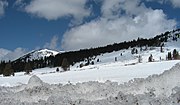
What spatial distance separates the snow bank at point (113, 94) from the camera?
36.7 ft

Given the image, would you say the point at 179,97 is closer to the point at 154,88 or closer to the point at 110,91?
the point at 154,88

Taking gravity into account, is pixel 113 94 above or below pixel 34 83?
below

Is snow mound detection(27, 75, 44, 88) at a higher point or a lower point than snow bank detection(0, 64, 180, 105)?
higher

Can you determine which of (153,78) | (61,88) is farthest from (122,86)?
(61,88)

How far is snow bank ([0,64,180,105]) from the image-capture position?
36.7 ft

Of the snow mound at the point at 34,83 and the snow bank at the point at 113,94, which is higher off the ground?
the snow mound at the point at 34,83

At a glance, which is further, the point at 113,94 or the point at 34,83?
the point at 34,83

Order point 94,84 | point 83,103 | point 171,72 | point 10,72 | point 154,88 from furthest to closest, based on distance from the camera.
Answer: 1. point 10,72
2. point 94,84
3. point 171,72
4. point 154,88
5. point 83,103

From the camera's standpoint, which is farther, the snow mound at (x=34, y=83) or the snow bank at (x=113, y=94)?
the snow mound at (x=34, y=83)

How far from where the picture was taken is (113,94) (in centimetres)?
1509

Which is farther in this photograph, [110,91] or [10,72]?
[10,72]

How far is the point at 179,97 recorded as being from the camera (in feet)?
36.0

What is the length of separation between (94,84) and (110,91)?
3152 mm

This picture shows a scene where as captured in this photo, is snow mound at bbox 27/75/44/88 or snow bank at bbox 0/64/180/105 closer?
snow bank at bbox 0/64/180/105
